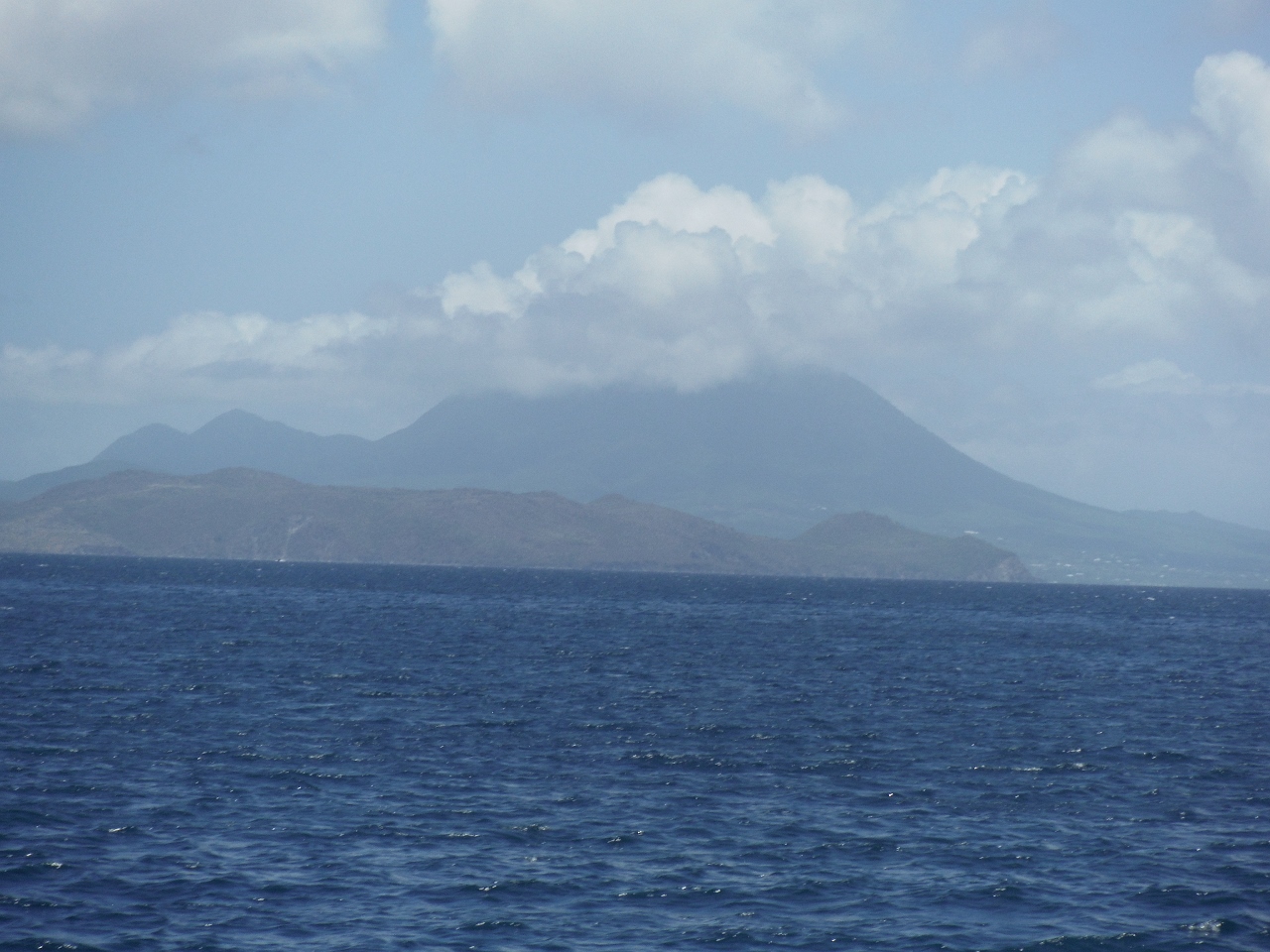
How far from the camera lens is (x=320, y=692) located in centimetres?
8131

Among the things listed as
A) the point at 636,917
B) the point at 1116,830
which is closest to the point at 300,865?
the point at 636,917

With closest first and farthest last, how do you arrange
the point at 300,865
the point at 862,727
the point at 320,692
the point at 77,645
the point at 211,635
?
1. the point at 300,865
2. the point at 862,727
3. the point at 320,692
4. the point at 77,645
5. the point at 211,635

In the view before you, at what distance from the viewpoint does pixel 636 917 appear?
37.5 meters

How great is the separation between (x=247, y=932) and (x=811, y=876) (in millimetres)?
17465

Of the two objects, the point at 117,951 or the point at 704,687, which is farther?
the point at 704,687

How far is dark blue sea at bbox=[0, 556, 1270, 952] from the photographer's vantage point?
1462 inches

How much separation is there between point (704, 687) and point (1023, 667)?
36572mm

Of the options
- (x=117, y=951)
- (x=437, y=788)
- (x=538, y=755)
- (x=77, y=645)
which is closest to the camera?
(x=117, y=951)

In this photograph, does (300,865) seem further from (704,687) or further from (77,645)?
(77,645)

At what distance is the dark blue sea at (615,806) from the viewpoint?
1462 inches

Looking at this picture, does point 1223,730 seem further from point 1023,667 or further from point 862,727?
point 1023,667

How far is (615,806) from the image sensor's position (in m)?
50.5

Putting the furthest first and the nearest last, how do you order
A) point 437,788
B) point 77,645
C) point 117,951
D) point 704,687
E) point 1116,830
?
point 77,645 < point 704,687 < point 437,788 < point 1116,830 < point 117,951

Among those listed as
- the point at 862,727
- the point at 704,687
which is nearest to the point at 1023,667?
the point at 704,687
